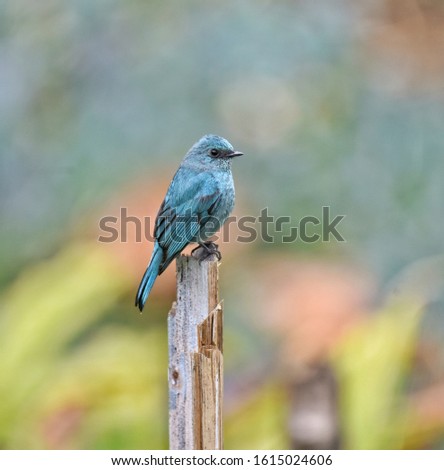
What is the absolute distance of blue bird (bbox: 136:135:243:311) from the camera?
4445 mm

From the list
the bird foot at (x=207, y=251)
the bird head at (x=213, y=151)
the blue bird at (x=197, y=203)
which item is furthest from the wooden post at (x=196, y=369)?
the bird head at (x=213, y=151)

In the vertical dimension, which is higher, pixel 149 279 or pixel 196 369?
pixel 149 279

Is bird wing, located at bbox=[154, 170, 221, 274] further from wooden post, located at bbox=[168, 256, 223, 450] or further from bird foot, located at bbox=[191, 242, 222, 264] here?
wooden post, located at bbox=[168, 256, 223, 450]

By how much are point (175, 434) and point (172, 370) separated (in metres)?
0.26

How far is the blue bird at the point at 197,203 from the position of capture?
14.6 feet

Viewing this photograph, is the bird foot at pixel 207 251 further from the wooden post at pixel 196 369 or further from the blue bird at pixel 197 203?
the wooden post at pixel 196 369

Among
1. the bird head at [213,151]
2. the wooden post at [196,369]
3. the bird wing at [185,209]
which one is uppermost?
the bird head at [213,151]

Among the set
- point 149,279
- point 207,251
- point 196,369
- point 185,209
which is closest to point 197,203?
point 185,209

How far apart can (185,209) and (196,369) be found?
1.35m

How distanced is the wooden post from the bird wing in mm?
862

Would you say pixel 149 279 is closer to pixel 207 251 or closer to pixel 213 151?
pixel 207 251

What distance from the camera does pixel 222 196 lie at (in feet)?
15.7

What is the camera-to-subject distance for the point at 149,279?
14.1 ft

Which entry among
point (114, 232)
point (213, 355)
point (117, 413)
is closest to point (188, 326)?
point (213, 355)
